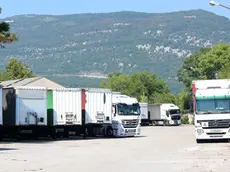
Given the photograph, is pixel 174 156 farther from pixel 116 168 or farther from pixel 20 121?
pixel 20 121

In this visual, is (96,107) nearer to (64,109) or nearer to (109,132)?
(109,132)

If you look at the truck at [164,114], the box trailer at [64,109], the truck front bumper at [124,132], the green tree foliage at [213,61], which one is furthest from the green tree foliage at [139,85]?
the box trailer at [64,109]

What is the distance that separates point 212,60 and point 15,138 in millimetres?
73431

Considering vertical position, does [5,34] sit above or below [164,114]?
above

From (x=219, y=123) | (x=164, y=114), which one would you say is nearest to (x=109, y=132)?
(x=219, y=123)

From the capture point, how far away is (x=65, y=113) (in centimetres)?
4150

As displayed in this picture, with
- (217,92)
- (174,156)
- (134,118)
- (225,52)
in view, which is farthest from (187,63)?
(174,156)

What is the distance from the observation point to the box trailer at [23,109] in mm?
38938

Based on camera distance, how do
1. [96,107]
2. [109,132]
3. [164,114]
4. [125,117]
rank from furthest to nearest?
[164,114]
[109,132]
[125,117]
[96,107]

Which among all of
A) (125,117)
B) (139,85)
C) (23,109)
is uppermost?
(139,85)

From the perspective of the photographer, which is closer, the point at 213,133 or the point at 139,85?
the point at 213,133

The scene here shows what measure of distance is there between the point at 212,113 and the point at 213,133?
1044 millimetres

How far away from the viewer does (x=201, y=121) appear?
31.8 meters

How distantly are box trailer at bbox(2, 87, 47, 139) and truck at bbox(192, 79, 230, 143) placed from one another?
37.7 ft
